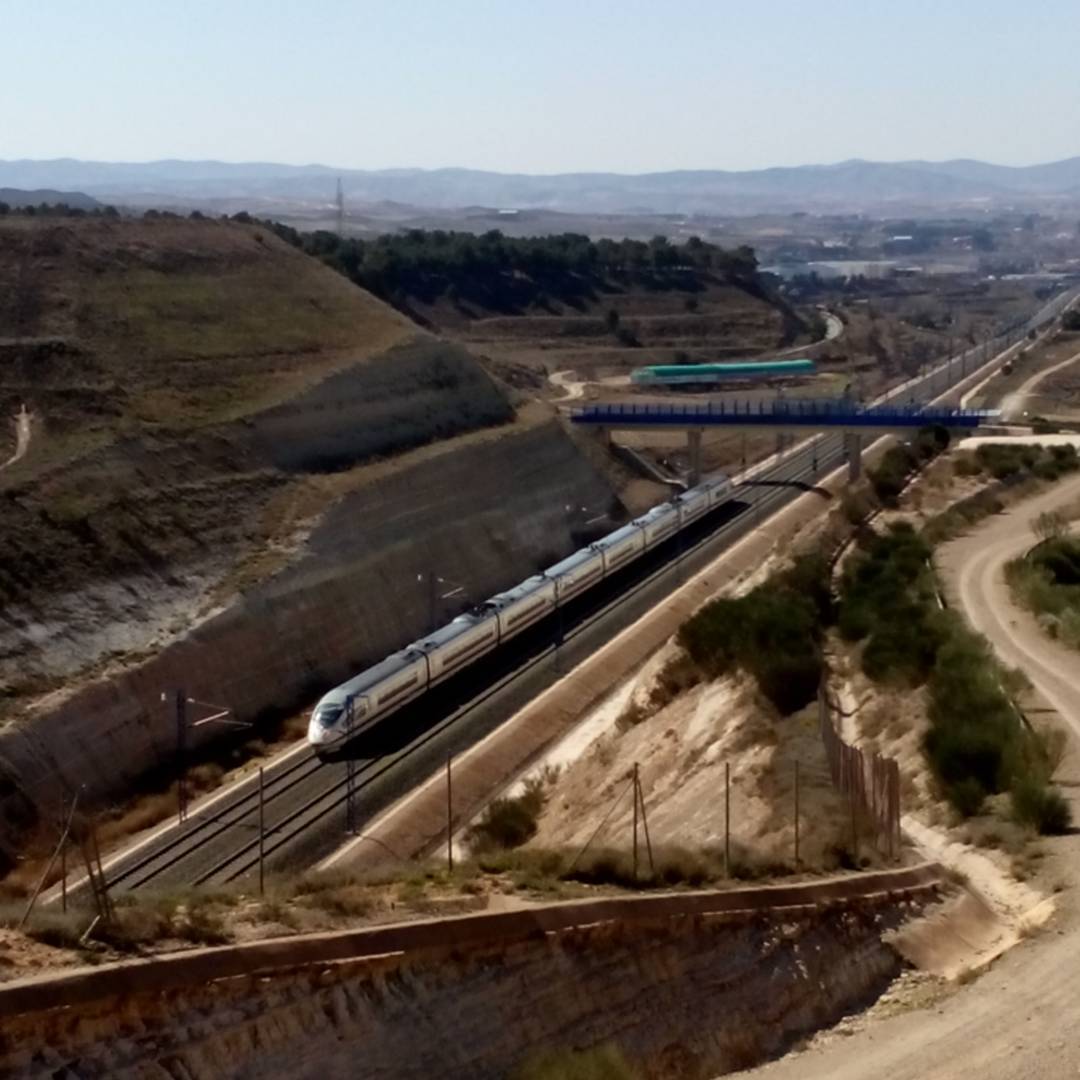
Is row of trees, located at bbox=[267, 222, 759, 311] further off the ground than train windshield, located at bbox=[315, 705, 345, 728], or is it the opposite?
row of trees, located at bbox=[267, 222, 759, 311]

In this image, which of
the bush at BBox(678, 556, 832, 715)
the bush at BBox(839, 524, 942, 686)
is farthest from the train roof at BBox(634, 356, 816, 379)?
the bush at BBox(678, 556, 832, 715)

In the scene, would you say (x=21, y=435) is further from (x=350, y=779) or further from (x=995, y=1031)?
(x=995, y=1031)

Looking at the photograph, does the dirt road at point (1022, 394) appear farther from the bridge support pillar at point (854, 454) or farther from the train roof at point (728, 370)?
the bridge support pillar at point (854, 454)

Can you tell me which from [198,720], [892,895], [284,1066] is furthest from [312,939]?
[198,720]

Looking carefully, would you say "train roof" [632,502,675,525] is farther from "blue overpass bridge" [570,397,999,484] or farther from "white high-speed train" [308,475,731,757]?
"blue overpass bridge" [570,397,999,484]

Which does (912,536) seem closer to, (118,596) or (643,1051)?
(118,596)
